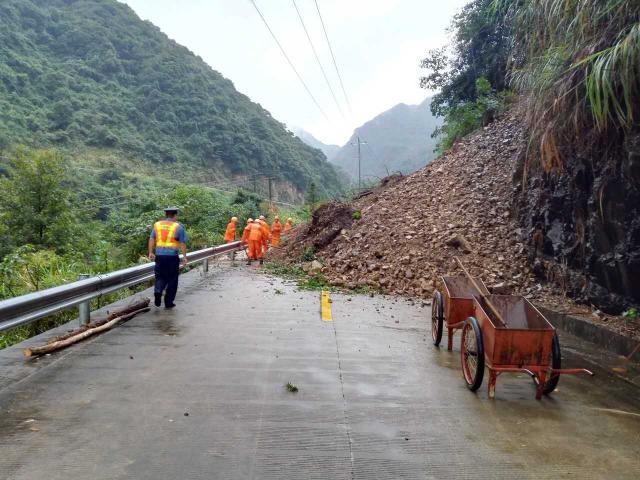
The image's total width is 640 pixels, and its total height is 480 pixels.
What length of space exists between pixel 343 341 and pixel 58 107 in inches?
2797

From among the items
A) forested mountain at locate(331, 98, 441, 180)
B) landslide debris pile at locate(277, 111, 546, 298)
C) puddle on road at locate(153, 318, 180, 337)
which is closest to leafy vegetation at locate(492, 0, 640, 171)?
landslide debris pile at locate(277, 111, 546, 298)

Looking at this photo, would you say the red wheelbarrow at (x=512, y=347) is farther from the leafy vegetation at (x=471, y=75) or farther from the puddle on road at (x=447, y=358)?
the leafy vegetation at (x=471, y=75)

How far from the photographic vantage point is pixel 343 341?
6344mm

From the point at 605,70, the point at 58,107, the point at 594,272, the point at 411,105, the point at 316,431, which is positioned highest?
the point at 411,105

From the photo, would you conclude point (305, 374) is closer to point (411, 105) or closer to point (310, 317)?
point (310, 317)

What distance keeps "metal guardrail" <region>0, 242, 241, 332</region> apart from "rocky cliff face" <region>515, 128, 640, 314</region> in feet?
24.2

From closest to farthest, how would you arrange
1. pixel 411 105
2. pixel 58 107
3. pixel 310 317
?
pixel 310 317
pixel 58 107
pixel 411 105

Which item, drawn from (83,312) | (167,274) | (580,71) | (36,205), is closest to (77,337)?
(83,312)

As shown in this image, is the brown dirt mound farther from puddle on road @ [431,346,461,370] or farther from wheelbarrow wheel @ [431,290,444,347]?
puddle on road @ [431,346,461,370]

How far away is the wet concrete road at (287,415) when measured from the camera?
3058 millimetres

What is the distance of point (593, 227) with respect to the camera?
811 centimetres

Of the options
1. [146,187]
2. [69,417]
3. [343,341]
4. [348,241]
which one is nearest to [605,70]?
[343,341]

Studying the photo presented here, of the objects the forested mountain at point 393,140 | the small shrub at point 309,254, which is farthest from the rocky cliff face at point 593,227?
the forested mountain at point 393,140

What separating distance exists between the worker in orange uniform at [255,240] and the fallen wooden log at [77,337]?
9193 mm
